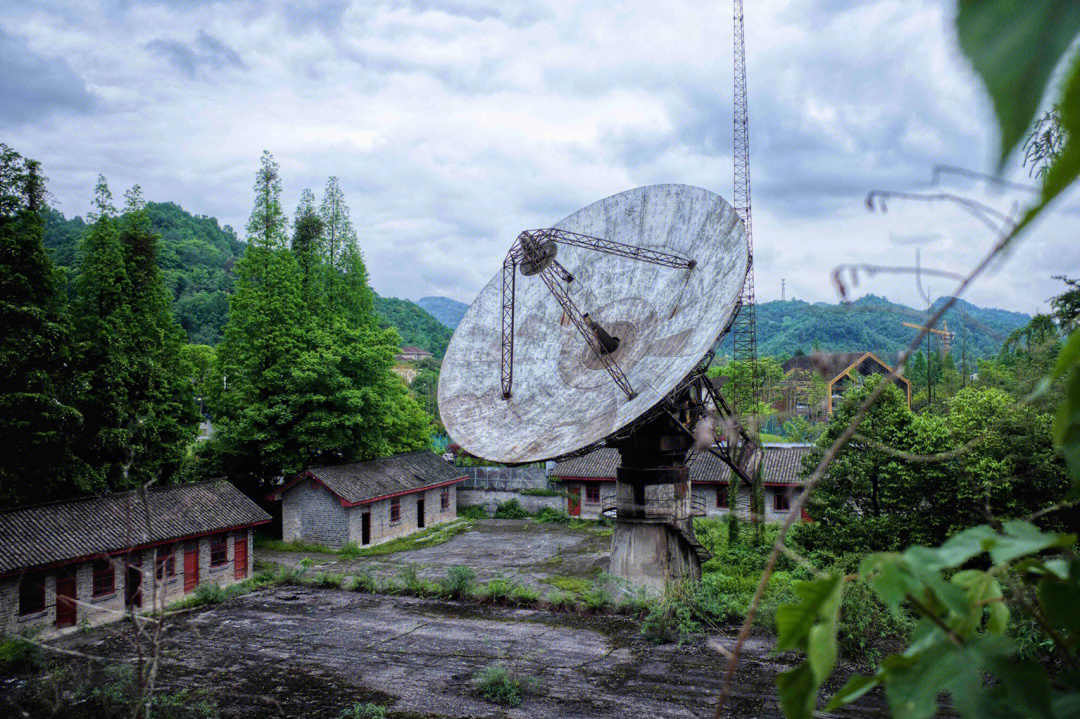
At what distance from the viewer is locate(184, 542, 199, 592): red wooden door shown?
2594 cm

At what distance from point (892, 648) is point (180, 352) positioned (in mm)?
28738

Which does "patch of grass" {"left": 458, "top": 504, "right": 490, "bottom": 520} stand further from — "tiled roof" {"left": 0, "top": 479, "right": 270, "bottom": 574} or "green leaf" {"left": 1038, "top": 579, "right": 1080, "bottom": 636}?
"green leaf" {"left": 1038, "top": 579, "right": 1080, "bottom": 636}

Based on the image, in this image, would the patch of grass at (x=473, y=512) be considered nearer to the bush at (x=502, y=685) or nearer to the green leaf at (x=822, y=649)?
the bush at (x=502, y=685)

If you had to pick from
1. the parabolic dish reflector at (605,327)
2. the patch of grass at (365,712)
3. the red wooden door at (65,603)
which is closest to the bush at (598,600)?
the parabolic dish reflector at (605,327)

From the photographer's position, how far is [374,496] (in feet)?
112

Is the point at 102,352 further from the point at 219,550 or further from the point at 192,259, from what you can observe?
the point at 192,259

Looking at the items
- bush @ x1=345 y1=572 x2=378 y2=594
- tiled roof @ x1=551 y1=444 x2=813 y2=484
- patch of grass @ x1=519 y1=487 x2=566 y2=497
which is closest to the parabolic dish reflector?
bush @ x1=345 y1=572 x2=378 y2=594

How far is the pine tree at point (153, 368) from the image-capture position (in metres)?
28.2

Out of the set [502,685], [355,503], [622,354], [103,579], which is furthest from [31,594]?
[622,354]

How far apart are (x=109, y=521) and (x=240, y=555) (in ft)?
17.6

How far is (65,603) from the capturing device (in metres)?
21.8

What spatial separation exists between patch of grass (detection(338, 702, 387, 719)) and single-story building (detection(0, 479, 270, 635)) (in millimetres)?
7102

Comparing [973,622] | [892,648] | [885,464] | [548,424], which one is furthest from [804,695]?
[885,464]

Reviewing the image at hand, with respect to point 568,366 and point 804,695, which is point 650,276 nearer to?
point 568,366
